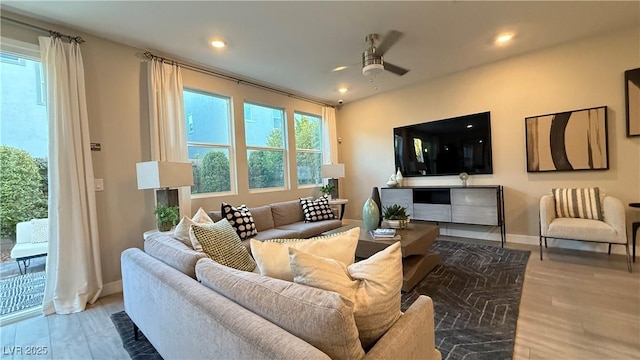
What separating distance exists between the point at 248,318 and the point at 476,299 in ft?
7.55

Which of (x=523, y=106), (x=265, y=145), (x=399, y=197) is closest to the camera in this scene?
(x=523, y=106)

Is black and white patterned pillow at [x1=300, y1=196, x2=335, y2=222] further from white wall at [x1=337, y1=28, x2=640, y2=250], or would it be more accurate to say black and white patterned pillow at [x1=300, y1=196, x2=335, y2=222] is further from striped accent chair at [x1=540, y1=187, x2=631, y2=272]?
striped accent chair at [x1=540, y1=187, x2=631, y2=272]

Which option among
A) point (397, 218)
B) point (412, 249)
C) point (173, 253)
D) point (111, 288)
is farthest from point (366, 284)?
point (111, 288)

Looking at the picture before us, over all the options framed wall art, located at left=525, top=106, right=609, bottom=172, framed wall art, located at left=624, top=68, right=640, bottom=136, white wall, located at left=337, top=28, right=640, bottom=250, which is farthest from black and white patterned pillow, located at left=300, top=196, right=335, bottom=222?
framed wall art, located at left=624, top=68, right=640, bottom=136

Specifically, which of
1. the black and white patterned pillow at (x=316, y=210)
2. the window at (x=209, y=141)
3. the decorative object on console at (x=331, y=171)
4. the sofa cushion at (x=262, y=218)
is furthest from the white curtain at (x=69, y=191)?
the decorative object on console at (x=331, y=171)

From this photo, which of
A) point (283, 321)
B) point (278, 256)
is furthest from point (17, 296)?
point (283, 321)

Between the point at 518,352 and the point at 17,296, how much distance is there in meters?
4.46

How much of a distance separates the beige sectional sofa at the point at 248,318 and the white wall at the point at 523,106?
385cm

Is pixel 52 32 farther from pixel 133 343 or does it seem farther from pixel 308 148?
pixel 308 148

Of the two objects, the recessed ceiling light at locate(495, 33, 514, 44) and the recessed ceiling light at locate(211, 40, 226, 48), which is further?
the recessed ceiling light at locate(495, 33, 514, 44)

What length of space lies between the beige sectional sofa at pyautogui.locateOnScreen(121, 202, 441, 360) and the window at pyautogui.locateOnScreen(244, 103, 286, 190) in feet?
9.88

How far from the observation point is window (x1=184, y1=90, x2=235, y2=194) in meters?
3.85

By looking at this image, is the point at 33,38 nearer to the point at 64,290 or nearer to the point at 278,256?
the point at 64,290

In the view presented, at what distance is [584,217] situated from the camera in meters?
3.34
